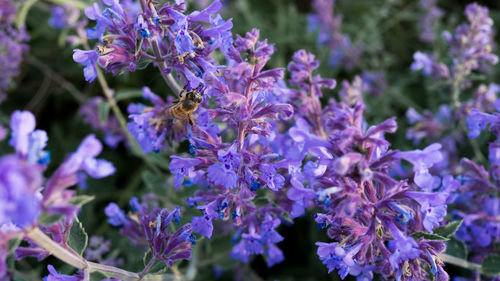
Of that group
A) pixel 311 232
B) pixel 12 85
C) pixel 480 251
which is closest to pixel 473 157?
pixel 480 251

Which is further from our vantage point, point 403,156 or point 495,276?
point 495,276

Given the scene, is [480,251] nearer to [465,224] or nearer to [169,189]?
[465,224]

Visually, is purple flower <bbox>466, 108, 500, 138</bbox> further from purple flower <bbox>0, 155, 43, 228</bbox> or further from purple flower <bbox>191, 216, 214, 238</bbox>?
purple flower <bbox>0, 155, 43, 228</bbox>

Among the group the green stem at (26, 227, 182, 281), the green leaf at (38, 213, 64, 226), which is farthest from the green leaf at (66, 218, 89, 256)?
the green leaf at (38, 213, 64, 226)

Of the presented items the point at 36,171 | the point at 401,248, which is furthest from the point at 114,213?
the point at 401,248

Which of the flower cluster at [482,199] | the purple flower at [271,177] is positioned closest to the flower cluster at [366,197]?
the purple flower at [271,177]

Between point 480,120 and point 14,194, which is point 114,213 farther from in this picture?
point 480,120
